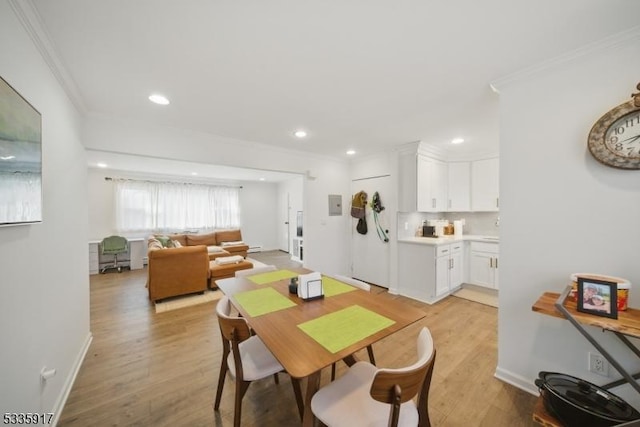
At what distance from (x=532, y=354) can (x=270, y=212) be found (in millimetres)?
7037

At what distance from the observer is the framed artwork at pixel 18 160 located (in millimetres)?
961

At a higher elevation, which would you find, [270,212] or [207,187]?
[207,187]

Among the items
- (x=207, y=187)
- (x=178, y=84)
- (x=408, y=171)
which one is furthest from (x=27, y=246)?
(x=207, y=187)

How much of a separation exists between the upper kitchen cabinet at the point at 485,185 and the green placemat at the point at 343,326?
11.9ft

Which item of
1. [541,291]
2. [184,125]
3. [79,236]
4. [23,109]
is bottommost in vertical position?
[541,291]

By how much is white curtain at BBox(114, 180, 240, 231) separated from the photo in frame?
23.4 ft

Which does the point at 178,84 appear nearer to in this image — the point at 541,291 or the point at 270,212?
the point at 541,291

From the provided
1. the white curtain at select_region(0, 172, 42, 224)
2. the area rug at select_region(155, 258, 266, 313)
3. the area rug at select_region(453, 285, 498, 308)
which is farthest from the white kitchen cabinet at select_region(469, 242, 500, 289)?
the white curtain at select_region(0, 172, 42, 224)

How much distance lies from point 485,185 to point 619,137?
2.79 meters

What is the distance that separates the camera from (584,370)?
1.53 metres

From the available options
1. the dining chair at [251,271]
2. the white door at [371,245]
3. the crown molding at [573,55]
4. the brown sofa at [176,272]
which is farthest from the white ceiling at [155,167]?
the crown molding at [573,55]

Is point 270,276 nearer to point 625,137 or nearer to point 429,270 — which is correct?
point 429,270

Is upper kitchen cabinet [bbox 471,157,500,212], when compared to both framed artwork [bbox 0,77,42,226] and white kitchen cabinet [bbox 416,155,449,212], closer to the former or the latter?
white kitchen cabinet [bbox 416,155,449,212]

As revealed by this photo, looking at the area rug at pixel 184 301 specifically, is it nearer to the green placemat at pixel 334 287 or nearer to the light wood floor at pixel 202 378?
the light wood floor at pixel 202 378
